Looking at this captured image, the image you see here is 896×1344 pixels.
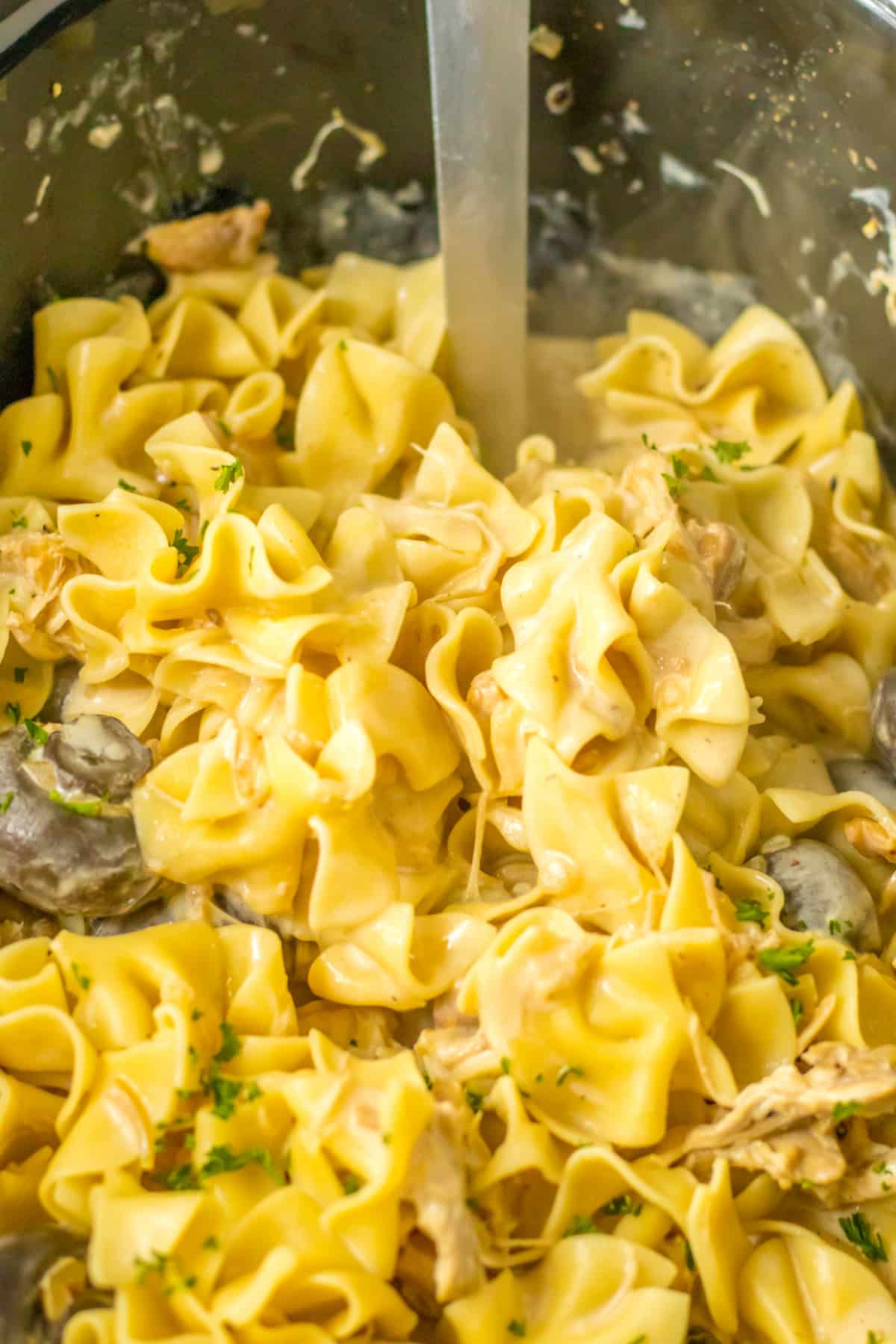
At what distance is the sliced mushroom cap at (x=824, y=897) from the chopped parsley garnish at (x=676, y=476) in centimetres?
99

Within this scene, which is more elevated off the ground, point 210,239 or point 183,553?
point 210,239

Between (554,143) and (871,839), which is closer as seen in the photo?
(871,839)

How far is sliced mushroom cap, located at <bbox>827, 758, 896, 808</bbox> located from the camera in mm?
3506

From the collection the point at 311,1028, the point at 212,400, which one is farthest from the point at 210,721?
the point at 212,400

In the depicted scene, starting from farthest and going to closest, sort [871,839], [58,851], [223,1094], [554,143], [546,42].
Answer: [554,143]
[546,42]
[871,839]
[58,851]
[223,1094]

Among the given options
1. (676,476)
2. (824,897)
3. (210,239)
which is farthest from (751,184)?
(824,897)

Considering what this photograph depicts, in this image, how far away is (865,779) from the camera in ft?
11.6

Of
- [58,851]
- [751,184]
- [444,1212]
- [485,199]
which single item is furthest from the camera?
[751,184]

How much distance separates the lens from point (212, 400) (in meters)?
4.04

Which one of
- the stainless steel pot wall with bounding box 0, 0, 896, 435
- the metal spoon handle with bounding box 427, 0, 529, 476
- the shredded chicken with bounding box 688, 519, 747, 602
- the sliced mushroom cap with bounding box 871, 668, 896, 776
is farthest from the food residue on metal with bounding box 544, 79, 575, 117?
the sliced mushroom cap with bounding box 871, 668, 896, 776

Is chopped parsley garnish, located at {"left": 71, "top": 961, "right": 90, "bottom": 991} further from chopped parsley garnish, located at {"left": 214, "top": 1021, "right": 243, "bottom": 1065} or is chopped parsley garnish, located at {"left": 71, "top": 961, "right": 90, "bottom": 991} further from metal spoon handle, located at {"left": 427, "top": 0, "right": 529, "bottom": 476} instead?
metal spoon handle, located at {"left": 427, "top": 0, "right": 529, "bottom": 476}

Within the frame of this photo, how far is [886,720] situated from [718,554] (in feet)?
2.04

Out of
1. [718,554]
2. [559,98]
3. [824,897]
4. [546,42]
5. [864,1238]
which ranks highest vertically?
[546,42]

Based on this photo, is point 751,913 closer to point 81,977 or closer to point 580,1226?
point 580,1226
